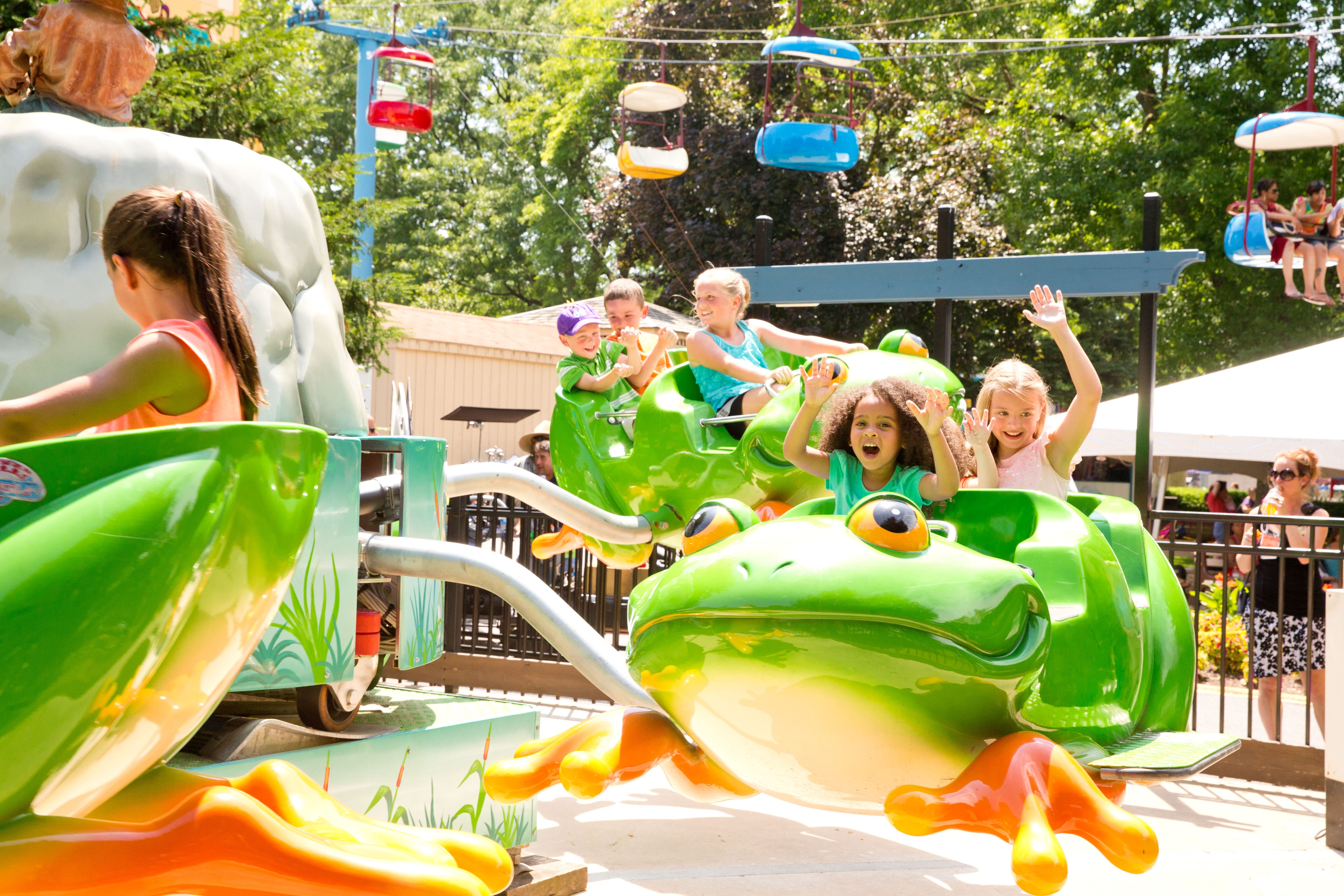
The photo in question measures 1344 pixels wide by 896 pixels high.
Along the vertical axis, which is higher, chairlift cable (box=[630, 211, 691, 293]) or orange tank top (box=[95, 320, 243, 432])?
chairlift cable (box=[630, 211, 691, 293])

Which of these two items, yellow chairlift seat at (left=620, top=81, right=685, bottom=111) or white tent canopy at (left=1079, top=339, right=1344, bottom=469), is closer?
white tent canopy at (left=1079, top=339, right=1344, bottom=469)

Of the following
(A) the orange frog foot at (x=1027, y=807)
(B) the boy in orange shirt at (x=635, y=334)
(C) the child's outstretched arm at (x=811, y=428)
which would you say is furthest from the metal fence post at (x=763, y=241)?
(A) the orange frog foot at (x=1027, y=807)

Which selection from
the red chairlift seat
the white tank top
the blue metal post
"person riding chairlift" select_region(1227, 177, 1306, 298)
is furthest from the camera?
the blue metal post

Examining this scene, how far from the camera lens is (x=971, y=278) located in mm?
5590

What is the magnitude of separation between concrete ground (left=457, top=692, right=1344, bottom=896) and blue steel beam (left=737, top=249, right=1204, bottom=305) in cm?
240

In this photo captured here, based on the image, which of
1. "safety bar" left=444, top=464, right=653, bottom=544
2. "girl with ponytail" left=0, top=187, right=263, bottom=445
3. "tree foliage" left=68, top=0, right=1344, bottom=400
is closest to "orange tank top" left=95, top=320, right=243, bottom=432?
"girl with ponytail" left=0, top=187, right=263, bottom=445

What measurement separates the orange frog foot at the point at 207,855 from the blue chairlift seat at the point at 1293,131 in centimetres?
1028

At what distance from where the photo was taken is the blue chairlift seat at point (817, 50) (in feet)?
32.5

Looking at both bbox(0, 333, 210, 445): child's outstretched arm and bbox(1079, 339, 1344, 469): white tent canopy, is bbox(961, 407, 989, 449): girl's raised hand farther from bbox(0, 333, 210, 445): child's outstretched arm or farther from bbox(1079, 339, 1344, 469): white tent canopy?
bbox(1079, 339, 1344, 469): white tent canopy

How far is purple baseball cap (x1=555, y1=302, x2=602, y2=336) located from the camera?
4512 millimetres

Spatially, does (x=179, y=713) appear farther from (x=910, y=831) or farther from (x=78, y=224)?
(x=78, y=224)

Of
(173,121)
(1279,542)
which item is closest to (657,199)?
(173,121)

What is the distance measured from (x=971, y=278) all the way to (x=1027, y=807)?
416 centimetres

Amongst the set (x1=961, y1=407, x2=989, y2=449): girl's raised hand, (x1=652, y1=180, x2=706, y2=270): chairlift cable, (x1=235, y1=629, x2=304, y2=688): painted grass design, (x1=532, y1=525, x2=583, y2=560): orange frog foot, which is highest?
(x1=652, y1=180, x2=706, y2=270): chairlift cable
